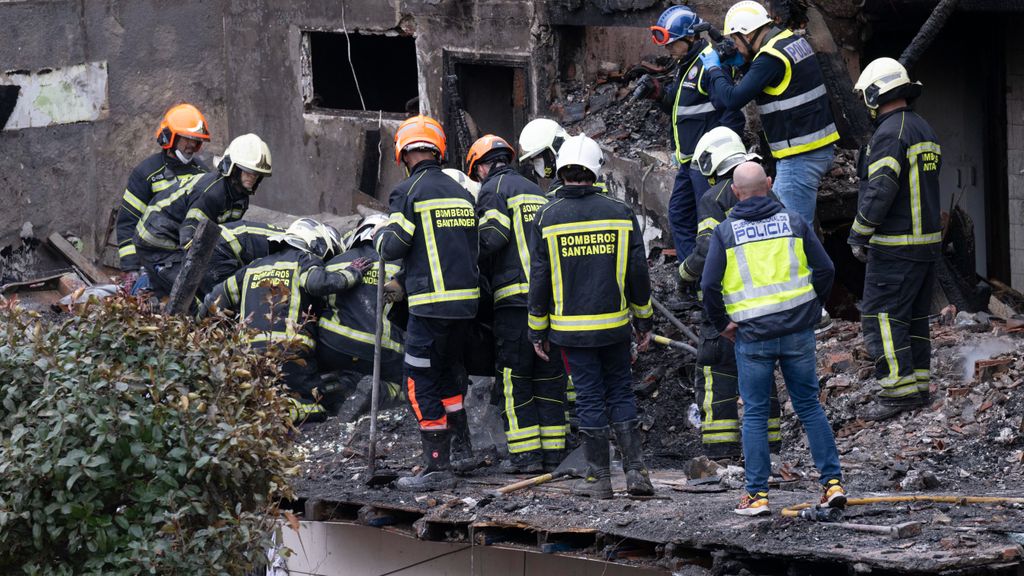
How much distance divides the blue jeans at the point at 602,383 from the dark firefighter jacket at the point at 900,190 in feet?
6.09

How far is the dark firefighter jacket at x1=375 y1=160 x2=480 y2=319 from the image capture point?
Answer: 7.79 meters

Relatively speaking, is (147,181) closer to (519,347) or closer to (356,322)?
(356,322)

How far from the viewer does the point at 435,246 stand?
7789 mm

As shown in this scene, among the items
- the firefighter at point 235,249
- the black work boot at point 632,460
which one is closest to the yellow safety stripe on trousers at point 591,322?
the black work boot at point 632,460

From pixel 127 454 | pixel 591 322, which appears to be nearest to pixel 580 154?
pixel 591 322

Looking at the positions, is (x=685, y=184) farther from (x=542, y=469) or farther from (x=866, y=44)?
(x=866, y=44)

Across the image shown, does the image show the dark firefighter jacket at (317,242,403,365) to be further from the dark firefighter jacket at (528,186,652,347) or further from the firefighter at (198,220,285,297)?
the dark firefighter jacket at (528,186,652,347)

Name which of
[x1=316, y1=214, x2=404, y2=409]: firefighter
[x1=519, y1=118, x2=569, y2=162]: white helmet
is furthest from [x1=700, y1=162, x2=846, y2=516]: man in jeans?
[x1=316, y1=214, x2=404, y2=409]: firefighter

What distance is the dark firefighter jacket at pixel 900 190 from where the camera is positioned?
8086 millimetres

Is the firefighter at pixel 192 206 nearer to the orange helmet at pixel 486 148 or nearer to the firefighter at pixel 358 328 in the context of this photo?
the firefighter at pixel 358 328

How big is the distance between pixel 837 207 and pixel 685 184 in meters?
1.80

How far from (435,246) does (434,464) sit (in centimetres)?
123

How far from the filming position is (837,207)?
10.3 m

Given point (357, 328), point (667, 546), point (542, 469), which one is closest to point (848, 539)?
point (667, 546)
